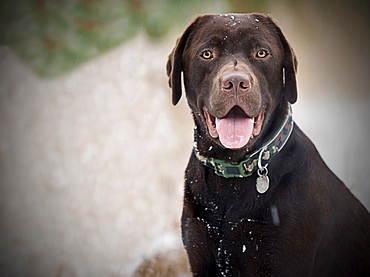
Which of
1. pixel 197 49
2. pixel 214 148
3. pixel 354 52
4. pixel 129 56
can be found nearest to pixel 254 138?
pixel 214 148

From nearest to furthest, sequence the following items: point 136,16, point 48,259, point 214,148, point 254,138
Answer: point 254,138, point 214,148, point 48,259, point 136,16

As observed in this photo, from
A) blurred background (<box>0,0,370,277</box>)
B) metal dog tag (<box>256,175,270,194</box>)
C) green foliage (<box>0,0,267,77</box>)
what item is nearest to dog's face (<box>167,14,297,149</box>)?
metal dog tag (<box>256,175,270,194</box>)

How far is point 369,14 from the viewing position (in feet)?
17.9

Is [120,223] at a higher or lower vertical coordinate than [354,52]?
lower

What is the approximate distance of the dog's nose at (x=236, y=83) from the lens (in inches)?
83.8

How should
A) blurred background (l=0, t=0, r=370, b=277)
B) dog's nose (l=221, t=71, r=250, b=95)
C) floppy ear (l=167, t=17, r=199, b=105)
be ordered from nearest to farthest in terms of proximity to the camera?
dog's nose (l=221, t=71, r=250, b=95), floppy ear (l=167, t=17, r=199, b=105), blurred background (l=0, t=0, r=370, b=277)

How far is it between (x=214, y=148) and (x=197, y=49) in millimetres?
501

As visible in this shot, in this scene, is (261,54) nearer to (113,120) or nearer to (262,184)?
(262,184)

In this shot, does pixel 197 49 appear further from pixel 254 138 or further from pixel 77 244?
pixel 77 244

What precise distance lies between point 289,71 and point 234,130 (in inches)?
17.4

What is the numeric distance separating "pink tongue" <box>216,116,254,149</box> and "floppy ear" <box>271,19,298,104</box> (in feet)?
0.94

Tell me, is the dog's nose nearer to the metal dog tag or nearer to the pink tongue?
the pink tongue

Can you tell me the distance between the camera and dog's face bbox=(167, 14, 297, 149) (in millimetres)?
2186

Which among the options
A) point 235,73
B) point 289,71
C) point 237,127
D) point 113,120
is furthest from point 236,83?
point 113,120
